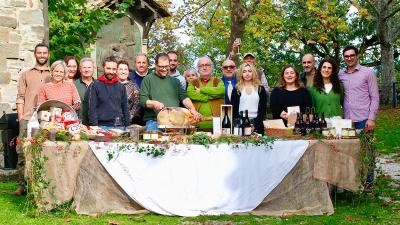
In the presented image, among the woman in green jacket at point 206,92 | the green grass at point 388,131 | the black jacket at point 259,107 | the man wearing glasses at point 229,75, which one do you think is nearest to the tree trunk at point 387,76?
the green grass at point 388,131

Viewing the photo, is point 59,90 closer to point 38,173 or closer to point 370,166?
point 38,173

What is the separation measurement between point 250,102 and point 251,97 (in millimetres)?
57

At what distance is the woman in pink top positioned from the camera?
6.54 metres

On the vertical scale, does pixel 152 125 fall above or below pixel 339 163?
above

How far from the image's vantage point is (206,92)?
702 cm

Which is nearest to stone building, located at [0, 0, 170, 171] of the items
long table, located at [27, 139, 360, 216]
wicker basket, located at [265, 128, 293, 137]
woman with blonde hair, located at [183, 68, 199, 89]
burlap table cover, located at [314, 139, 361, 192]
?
woman with blonde hair, located at [183, 68, 199, 89]

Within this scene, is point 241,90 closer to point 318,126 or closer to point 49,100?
point 318,126

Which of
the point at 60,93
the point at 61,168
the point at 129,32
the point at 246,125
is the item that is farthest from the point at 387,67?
the point at 61,168

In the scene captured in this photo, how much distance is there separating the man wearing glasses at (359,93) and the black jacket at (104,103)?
2653mm

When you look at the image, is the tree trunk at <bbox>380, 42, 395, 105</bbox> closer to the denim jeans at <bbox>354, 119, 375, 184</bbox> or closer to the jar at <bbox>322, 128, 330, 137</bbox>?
the denim jeans at <bbox>354, 119, 375, 184</bbox>

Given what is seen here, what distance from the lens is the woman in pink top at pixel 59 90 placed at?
21.5 feet

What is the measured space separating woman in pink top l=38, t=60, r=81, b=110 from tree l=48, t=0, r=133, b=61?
396 cm

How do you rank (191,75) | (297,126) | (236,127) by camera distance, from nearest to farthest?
(236,127), (297,126), (191,75)

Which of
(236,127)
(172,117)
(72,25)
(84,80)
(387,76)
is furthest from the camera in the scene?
(387,76)
